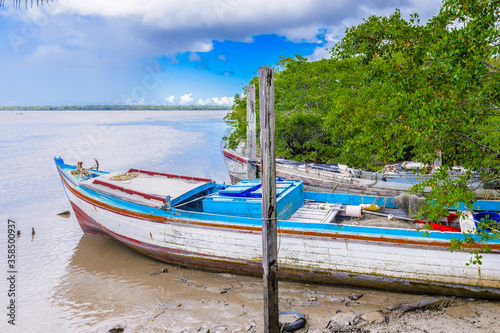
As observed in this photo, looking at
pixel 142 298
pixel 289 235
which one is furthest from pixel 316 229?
pixel 142 298

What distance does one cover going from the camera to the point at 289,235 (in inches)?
299

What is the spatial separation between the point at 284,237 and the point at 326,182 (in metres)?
6.73

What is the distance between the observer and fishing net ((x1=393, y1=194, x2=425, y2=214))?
27.9 ft

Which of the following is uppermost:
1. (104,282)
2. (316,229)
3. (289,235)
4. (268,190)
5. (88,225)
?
(268,190)

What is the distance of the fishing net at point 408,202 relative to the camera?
8.51m

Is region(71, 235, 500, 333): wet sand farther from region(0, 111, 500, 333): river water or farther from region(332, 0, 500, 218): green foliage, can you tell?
region(332, 0, 500, 218): green foliage

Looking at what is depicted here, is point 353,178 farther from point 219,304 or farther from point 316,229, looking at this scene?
point 219,304

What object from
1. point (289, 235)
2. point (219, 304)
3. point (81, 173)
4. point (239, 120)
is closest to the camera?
point (219, 304)

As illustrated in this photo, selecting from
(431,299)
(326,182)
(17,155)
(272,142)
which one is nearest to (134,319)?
(272,142)

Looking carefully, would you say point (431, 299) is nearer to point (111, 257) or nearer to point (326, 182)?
point (326, 182)

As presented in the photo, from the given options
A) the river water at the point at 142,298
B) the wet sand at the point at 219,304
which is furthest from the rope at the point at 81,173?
the wet sand at the point at 219,304

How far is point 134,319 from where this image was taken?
23.3ft

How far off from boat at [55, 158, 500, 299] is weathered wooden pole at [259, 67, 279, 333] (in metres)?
1.57

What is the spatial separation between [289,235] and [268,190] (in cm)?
246
